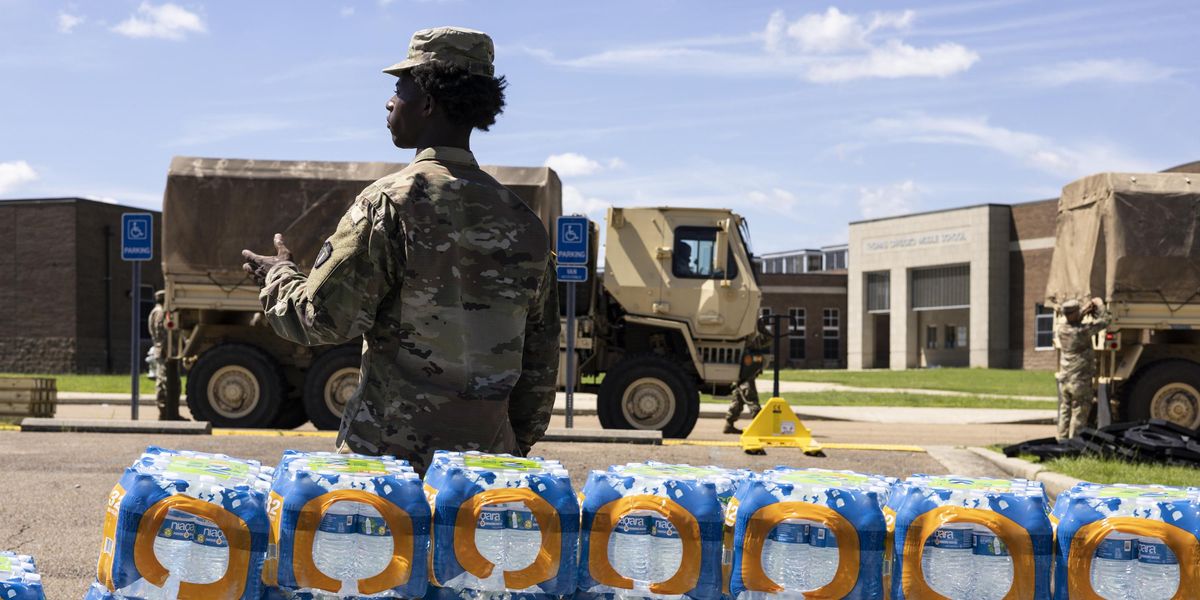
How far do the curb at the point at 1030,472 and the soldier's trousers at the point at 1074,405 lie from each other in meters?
1.30

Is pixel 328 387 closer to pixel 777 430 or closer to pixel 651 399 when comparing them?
pixel 651 399

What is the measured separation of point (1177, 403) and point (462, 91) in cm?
1434

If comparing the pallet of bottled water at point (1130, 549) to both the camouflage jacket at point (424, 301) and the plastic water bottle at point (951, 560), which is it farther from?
the camouflage jacket at point (424, 301)

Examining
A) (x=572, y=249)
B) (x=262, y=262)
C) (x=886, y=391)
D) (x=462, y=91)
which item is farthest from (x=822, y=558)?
(x=886, y=391)

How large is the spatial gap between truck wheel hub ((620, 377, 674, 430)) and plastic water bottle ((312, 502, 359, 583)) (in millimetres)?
12360

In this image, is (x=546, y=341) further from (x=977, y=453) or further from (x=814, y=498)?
(x=977, y=453)

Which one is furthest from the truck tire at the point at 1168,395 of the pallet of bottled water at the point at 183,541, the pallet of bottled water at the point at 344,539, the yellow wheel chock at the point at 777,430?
the pallet of bottled water at the point at 183,541

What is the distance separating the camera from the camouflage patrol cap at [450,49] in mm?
3377

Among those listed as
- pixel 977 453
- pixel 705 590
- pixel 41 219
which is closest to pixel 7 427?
pixel 977 453

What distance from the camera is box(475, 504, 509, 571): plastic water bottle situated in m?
2.72

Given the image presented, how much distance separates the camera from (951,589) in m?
2.70

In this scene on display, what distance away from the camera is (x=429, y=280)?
3324 millimetres

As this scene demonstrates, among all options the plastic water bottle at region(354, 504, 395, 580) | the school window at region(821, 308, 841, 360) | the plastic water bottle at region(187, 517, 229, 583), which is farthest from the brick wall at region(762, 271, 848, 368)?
the plastic water bottle at region(187, 517, 229, 583)

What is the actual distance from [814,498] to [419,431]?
1.14m
